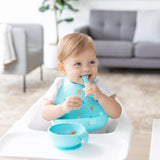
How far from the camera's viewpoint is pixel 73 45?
1230mm

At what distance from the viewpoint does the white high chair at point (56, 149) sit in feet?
3.31

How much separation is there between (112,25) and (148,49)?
800mm

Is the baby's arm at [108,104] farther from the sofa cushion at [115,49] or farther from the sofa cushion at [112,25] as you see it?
the sofa cushion at [112,25]

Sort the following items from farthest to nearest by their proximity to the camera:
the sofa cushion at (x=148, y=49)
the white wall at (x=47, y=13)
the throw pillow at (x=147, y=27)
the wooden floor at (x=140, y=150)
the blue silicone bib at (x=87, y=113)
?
the white wall at (x=47, y=13) → the throw pillow at (x=147, y=27) → the sofa cushion at (x=148, y=49) → the wooden floor at (x=140, y=150) → the blue silicone bib at (x=87, y=113)

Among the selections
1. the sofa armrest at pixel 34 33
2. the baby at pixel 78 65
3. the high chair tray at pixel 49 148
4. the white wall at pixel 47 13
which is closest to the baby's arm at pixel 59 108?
the baby at pixel 78 65

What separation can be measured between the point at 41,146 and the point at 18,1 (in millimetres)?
4328

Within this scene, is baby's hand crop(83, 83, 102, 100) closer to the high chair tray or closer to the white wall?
the high chair tray

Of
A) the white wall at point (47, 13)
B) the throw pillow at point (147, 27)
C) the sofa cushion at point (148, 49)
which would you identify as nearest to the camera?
the sofa cushion at point (148, 49)

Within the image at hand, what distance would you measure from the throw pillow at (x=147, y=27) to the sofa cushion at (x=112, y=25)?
149 millimetres

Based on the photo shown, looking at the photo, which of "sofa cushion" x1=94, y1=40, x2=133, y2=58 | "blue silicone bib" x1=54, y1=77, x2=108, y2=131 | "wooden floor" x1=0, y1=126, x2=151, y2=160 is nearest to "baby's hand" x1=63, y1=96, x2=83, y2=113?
"blue silicone bib" x1=54, y1=77, x2=108, y2=131

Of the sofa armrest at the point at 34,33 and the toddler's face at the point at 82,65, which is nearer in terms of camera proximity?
the toddler's face at the point at 82,65

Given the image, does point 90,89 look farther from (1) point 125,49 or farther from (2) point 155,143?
(1) point 125,49

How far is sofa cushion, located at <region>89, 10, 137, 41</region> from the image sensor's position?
489cm

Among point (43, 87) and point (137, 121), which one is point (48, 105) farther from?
point (43, 87)
